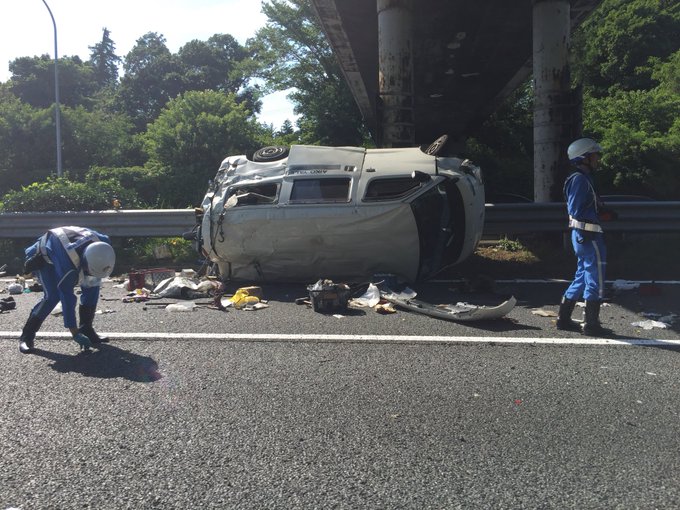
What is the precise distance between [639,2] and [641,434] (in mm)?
31130

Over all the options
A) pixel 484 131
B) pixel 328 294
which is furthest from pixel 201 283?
pixel 484 131

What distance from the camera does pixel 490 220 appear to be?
920cm

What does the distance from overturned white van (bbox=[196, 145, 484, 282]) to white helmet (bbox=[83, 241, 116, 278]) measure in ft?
9.48

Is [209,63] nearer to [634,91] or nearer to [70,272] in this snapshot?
[634,91]

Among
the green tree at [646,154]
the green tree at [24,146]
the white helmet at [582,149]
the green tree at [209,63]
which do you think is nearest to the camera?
the white helmet at [582,149]

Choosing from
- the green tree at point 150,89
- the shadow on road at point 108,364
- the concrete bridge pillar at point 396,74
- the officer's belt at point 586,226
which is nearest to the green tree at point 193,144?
the concrete bridge pillar at point 396,74

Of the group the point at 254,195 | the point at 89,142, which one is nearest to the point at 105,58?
the point at 89,142

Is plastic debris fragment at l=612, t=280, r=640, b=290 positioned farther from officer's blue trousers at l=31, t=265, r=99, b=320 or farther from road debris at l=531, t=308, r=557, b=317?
officer's blue trousers at l=31, t=265, r=99, b=320

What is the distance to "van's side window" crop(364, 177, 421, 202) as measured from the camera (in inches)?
294

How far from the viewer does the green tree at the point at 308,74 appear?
30672 mm

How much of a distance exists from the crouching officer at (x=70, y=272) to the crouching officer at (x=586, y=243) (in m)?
4.34

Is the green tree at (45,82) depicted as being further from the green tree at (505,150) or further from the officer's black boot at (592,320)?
the officer's black boot at (592,320)

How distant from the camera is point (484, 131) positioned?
26703mm

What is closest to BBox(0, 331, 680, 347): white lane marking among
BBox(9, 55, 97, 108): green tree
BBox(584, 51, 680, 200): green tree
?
BBox(584, 51, 680, 200): green tree
